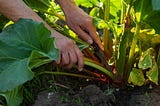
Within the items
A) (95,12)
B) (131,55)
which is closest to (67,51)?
(131,55)

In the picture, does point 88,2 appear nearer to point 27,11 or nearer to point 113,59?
point 113,59

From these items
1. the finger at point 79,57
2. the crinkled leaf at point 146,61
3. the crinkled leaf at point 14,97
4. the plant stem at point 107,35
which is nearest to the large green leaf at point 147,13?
the crinkled leaf at point 146,61

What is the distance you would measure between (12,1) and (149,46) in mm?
683

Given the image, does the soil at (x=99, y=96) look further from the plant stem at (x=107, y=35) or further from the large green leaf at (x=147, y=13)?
the large green leaf at (x=147, y=13)

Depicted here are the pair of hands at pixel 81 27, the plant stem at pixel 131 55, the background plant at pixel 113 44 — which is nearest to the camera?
the background plant at pixel 113 44

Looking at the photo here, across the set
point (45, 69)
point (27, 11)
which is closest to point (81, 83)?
point (45, 69)

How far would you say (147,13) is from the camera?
73.0 inches

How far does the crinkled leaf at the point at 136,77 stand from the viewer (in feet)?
6.24

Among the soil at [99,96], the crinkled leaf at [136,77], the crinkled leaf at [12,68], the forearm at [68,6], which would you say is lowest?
the soil at [99,96]

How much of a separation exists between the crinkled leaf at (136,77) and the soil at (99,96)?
6 cm

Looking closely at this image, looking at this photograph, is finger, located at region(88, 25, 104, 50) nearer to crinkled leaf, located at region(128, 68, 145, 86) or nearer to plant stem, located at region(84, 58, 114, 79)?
plant stem, located at region(84, 58, 114, 79)

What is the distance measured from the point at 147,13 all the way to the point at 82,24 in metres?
0.28

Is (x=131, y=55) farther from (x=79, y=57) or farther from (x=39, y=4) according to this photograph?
(x=39, y=4)

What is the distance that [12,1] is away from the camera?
165 cm
